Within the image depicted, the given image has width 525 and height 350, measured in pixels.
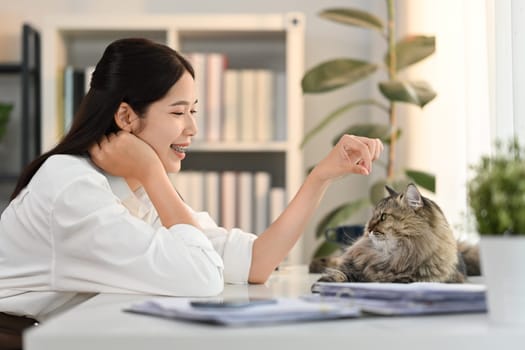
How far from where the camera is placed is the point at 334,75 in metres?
2.67

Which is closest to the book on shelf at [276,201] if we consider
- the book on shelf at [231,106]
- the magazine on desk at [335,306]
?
the book on shelf at [231,106]

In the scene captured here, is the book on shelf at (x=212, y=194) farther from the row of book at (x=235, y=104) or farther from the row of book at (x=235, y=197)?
the row of book at (x=235, y=104)

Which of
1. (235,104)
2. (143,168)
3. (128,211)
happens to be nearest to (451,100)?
(235,104)

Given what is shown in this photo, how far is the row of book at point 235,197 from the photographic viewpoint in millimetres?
2984

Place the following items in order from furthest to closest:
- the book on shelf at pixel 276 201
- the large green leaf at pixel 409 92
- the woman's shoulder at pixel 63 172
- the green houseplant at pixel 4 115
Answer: the green houseplant at pixel 4 115
the book on shelf at pixel 276 201
the large green leaf at pixel 409 92
the woman's shoulder at pixel 63 172

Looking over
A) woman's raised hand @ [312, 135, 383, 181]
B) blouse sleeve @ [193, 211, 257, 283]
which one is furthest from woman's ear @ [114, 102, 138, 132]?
woman's raised hand @ [312, 135, 383, 181]

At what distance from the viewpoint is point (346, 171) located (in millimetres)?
1463

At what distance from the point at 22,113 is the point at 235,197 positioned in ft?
2.72

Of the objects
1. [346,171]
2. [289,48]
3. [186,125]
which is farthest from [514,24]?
[289,48]

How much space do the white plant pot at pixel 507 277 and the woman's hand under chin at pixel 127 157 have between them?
0.82 meters

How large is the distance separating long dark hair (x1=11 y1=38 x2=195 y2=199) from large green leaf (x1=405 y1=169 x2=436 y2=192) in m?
1.01

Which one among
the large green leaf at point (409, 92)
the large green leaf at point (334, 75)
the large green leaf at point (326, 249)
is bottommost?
the large green leaf at point (326, 249)

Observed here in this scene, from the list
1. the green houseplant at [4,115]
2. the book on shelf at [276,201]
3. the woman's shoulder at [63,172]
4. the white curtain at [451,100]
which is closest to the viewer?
the woman's shoulder at [63,172]

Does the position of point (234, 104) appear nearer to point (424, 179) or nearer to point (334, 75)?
point (334, 75)
